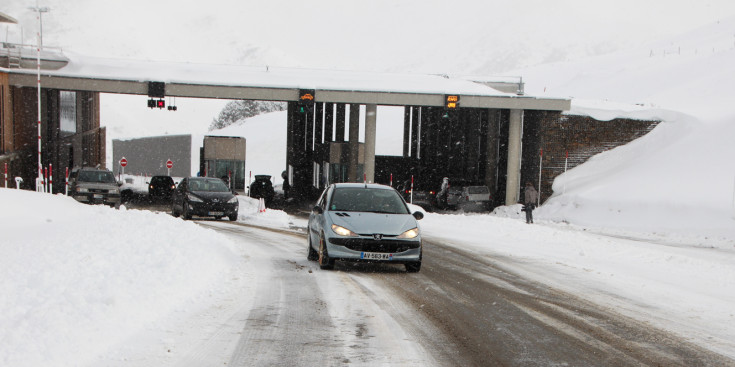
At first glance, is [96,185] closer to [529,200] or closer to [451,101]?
[529,200]

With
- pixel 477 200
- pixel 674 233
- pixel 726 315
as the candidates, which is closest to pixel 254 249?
pixel 726 315

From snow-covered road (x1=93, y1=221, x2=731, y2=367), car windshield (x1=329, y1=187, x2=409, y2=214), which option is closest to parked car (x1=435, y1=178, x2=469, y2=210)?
car windshield (x1=329, y1=187, x2=409, y2=214)

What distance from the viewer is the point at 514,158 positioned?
1462 inches

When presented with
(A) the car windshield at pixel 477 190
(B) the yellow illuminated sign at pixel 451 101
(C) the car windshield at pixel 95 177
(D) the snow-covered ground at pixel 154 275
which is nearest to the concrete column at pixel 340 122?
(A) the car windshield at pixel 477 190

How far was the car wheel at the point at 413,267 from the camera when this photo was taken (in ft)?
40.1

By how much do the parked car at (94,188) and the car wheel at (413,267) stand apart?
17880 millimetres

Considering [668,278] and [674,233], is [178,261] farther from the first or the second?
[674,233]

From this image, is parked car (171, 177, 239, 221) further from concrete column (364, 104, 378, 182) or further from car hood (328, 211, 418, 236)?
concrete column (364, 104, 378, 182)

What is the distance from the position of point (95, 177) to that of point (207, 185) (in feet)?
17.6

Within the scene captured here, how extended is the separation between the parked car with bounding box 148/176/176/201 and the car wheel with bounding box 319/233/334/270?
2877 cm

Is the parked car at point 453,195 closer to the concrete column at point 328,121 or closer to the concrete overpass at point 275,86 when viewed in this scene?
the concrete overpass at point 275,86

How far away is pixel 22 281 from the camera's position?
27.5 ft

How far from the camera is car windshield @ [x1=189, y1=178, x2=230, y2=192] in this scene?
25.0 m

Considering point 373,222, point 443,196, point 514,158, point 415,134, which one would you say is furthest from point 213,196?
point 415,134
